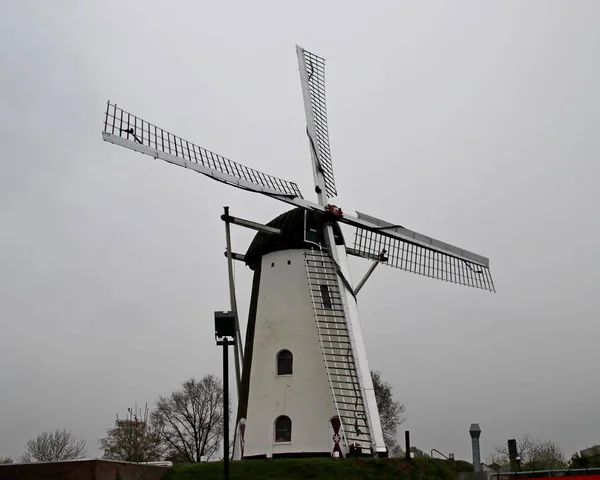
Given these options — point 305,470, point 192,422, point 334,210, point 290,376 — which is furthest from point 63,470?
point 192,422

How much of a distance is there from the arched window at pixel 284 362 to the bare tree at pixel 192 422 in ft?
77.0

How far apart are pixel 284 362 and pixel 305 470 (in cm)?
440

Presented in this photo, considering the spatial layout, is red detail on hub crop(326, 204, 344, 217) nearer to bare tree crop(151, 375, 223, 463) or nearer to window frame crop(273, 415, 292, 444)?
window frame crop(273, 415, 292, 444)

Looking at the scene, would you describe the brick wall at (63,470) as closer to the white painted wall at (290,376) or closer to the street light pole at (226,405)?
the street light pole at (226,405)

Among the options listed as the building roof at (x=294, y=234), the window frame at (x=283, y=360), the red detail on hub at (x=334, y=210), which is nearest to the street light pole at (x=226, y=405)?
the window frame at (x=283, y=360)

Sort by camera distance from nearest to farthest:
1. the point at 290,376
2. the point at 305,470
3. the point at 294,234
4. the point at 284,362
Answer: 1. the point at 305,470
2. the point at 290,376
3. the point at 284,362
4. the point at 294,234

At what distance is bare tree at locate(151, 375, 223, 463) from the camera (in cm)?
4388

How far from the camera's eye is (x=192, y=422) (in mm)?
44625

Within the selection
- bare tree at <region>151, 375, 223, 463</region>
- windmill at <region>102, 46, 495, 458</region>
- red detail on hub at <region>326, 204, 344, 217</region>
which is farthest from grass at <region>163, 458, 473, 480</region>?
bare tree at <region>151, 375, 223, 463</region>

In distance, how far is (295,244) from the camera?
22.5m

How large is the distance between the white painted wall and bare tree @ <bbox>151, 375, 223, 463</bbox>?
75.8ft

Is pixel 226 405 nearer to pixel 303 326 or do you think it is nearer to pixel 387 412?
pixel 303 326

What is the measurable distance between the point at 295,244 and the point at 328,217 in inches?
56.4

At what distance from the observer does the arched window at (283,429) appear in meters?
20.8
